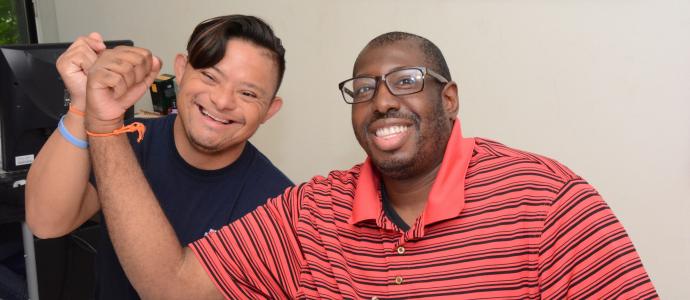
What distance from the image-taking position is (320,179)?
1.37 metres

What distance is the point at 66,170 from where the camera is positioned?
4.39 ft

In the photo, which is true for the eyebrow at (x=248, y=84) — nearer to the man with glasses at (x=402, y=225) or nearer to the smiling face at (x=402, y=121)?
the man with glasses at (x=402, y=225)

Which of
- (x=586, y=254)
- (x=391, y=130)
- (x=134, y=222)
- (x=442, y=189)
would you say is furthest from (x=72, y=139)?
(x=586, y=254)

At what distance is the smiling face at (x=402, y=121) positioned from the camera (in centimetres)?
122

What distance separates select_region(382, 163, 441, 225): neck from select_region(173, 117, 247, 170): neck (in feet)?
1.64

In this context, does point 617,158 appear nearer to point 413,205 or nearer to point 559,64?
point 559,64

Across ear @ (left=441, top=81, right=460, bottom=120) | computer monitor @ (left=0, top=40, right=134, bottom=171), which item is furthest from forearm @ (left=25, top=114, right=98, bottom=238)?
computer monitor @ (left=0, top=40, right=134, bottom=171)

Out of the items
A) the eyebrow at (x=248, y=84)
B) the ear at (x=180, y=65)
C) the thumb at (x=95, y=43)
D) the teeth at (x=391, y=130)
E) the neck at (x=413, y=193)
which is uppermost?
the thumb at (x=95, y=43)

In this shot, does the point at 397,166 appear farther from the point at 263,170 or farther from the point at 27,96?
the point at 27,96

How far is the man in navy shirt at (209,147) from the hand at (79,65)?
0.22m

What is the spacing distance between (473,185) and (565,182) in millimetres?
160

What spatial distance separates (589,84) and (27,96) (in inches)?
72.1

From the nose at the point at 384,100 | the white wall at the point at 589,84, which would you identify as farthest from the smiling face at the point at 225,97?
the white wall at the point at 589,84

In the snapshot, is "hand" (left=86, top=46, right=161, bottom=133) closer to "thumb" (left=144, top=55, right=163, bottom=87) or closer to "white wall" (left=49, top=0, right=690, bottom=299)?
"thumb" (left=144, top=55, right=163, bottom=87)
